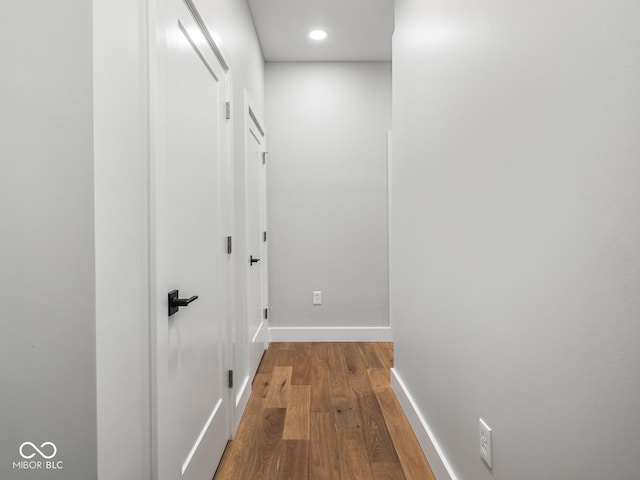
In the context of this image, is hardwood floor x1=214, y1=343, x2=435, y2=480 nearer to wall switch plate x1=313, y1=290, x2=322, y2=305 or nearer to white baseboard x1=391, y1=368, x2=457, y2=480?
white baseboard x1=391, y1=368, x2=457, y2=480

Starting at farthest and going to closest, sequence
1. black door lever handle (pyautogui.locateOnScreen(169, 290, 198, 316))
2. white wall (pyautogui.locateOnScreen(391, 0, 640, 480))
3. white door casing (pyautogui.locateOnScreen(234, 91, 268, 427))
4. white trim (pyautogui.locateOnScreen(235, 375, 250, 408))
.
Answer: white door casing (pyautogui.locateOnScreen(234, 91, 268, 427)) → white trim (pyautogui.locateOnScreen(235, 375, 250, 408)) → black door lever handle (pyautogui.locateOnScreen(169, 290, 198, 316)) → white wall (pyautogui.locateOnScreen(391, 0, 640, 480))

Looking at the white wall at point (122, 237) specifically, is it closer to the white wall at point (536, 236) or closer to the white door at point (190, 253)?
the white door at point (190, 253)

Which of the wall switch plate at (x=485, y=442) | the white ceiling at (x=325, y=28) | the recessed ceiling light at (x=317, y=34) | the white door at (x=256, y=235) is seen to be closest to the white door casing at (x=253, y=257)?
the white door at (x=256, y=235)

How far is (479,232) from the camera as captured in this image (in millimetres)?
1192

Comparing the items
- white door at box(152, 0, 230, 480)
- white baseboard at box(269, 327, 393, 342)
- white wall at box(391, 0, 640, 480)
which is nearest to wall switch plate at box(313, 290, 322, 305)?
white baseboard at box(269, 327, 393, 342)

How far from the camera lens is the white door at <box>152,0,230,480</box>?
3.60 ft

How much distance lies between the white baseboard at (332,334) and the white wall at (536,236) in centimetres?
183

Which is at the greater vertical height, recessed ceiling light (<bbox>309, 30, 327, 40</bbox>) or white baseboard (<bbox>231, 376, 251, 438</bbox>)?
recessed ceiling light (<bbox>309, 30, 327, 40</bbox>)

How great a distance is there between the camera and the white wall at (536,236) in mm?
653

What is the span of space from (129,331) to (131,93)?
62cm

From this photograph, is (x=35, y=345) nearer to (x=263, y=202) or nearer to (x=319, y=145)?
(x=263, y=202)

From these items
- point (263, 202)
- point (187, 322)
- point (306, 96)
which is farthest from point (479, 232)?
point (306, 96)

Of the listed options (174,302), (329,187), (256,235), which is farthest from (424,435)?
(329,187)

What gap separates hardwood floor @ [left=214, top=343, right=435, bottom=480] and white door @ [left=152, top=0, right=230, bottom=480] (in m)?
0.21
